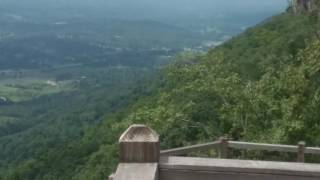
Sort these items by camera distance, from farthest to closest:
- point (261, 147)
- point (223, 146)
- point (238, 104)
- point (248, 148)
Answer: point (238, 104) → point (223, 146) → point (248, 148) → point (261, 147)

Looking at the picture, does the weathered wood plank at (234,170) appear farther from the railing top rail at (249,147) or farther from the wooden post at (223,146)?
the wooden post at (223,146)

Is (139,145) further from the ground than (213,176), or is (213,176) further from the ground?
(139,145)

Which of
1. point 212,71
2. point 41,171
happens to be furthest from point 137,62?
point 212,71

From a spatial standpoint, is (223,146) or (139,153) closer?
(139,153)

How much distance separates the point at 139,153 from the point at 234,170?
63cm

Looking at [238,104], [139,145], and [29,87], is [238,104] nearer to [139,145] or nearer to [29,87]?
[139,145]

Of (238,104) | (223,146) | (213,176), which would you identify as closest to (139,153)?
(213,176)

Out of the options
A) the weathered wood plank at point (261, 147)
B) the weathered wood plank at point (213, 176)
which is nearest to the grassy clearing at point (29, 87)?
the weathered wood plank at point (261, 147)

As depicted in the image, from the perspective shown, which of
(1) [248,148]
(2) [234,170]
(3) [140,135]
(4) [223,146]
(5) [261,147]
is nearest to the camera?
(3) [140,135]

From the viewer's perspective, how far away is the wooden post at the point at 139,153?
4.18 metres

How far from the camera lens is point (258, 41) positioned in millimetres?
34156

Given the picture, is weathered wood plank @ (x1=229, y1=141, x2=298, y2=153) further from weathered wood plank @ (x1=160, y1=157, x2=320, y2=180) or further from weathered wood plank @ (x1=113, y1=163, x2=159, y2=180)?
weathered wood plank @ (x1=113, y1=163, x2=159, y2=180)

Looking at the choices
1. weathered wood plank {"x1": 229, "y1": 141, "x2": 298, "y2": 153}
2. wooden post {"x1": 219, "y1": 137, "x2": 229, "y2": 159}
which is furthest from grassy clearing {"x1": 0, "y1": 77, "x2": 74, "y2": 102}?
weathered wood plank {"x1": 229, "y1": 141, "x2": 298, "y2": 153}

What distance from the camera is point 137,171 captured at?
423cm
